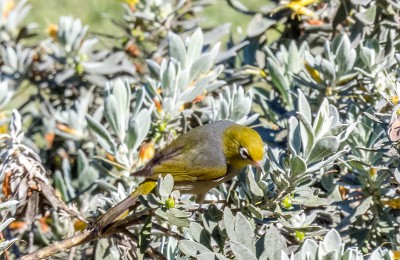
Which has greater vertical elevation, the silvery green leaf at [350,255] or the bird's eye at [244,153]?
the silvery green leaf at [350,255]

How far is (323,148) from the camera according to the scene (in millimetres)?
1915

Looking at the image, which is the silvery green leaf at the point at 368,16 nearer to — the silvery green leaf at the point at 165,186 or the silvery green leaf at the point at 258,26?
the silvery green leaf at the point at 258,26

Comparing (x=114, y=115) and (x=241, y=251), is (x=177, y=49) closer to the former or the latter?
(x=114, y=115)

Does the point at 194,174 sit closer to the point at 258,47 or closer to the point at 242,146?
the point at 242,146

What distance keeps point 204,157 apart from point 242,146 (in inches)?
10.6

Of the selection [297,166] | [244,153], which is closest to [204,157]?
[244,153]

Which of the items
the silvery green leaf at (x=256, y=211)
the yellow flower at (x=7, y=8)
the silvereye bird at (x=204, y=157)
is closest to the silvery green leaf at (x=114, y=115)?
the silvereye bird at (x=204, y=157)

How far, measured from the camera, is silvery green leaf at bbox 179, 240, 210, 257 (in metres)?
1.90

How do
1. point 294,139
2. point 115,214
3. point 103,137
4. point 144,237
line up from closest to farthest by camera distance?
1. point 294,139
2. point 144,237
3. point 115,214
4. point 103,137

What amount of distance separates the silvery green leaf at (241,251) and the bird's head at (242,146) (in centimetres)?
48

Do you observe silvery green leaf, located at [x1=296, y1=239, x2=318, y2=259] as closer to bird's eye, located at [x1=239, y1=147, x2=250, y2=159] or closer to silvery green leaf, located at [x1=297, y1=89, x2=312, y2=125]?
silvery green leaf, located at [x1=297, y1=89, x2=312, y2=125]

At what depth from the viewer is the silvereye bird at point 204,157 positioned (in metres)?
2.56

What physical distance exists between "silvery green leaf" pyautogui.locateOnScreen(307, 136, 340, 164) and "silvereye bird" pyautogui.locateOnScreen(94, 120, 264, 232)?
53cm

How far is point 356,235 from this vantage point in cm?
239
